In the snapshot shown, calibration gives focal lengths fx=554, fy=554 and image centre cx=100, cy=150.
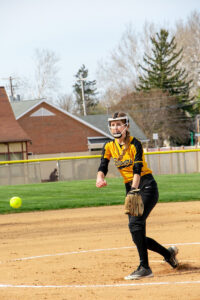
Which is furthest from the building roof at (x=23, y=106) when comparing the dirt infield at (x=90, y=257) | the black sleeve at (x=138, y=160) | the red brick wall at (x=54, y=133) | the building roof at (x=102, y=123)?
the black sleeve at (x=138, y=160)

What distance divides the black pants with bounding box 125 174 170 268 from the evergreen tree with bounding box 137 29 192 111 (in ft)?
194

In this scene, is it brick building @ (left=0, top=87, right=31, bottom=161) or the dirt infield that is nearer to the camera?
the dirt infield

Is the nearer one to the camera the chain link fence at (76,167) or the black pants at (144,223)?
the black pants at (144,223)

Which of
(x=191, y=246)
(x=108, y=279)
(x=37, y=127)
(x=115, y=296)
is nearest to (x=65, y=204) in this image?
(x=191, y=246)

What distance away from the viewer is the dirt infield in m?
5.96

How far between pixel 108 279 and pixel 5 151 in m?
33.5

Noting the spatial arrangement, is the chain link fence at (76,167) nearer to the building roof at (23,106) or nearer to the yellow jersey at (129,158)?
the building roof at (23,106)

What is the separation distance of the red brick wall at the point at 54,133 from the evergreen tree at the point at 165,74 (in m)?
20.1

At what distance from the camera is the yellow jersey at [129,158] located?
21.3 feet

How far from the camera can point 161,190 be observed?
65.2ft

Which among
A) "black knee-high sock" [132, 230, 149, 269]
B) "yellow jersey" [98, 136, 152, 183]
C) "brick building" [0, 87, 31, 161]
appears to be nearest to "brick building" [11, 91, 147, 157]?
"brick building" [0, 87, 31, 161]

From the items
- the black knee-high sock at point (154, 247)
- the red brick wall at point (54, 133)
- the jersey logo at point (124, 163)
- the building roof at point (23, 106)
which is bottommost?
the black knee-high sock at point (154, 247)

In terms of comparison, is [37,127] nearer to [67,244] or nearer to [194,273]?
[67,244]

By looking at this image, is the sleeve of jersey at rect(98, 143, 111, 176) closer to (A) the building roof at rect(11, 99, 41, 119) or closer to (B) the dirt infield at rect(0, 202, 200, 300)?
(B) the dirt infield at rect(0, 202, 200, 300)
